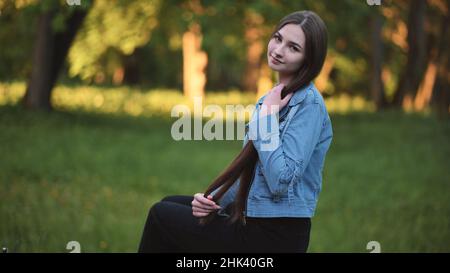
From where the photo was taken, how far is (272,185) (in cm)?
257

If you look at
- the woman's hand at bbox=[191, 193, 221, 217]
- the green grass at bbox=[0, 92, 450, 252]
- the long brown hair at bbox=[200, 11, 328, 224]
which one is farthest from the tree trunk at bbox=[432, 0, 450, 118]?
the woman's hand at bbox=[191, 193, 221, 217]

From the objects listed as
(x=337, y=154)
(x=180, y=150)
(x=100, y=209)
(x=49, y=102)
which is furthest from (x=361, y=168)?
(x=49, y=102)

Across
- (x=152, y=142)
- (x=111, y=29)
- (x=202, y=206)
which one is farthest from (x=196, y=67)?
(x=202, y=206)

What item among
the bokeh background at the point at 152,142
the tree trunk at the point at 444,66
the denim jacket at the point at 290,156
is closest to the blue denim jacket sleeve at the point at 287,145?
the denim jacket at the point at 290,156

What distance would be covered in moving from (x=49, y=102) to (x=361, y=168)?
25.0ft

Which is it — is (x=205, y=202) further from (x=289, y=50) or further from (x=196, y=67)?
(x=196, y=67)

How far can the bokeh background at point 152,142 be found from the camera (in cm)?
750

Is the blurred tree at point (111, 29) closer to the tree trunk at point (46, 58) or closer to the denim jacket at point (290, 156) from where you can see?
the tree trunk at point (46, 58)

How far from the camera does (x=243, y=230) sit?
8.76 ft

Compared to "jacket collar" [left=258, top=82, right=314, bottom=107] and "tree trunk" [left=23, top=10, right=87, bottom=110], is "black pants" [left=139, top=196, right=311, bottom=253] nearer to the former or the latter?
"jacket collar" [left=258, top=82, right=314, bottom=107]

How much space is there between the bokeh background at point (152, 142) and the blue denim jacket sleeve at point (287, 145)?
3.49 meters

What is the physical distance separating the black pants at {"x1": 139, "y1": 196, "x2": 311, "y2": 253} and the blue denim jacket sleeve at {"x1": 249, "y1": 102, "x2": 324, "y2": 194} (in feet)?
0.57

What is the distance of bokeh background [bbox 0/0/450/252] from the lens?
7.50 metres

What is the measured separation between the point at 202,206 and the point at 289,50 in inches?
25.9
